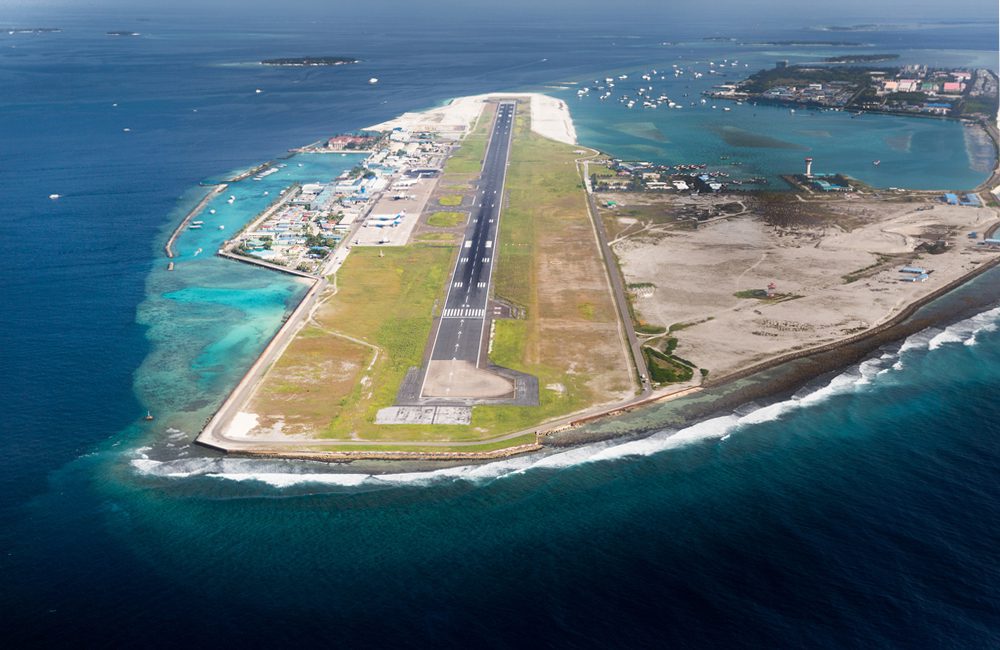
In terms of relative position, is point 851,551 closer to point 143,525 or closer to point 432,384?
point 432,384

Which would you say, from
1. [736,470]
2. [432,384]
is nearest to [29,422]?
[432,384]

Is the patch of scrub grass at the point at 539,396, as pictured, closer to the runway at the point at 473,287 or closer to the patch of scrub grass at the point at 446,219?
the runway at the point at 473,287

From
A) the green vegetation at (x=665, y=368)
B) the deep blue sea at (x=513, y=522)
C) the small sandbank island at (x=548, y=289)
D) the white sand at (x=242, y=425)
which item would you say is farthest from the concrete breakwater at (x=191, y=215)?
the green vegetation at (x=665, y=368)

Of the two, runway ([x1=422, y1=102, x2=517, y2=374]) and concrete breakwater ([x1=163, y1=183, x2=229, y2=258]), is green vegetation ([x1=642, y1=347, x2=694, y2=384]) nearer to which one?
runway ([x1=422, y1=102, x2=517, y2=374])

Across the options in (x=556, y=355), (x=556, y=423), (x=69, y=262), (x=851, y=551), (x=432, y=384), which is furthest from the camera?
(x=69, y=262)

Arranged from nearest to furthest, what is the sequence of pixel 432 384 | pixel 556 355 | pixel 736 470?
pixel 736 470 → pixel 432 384 → pixel 556 355

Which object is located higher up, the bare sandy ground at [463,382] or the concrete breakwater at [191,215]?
the concrete breakwater at [191,215]

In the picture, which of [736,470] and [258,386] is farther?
[258,386]
